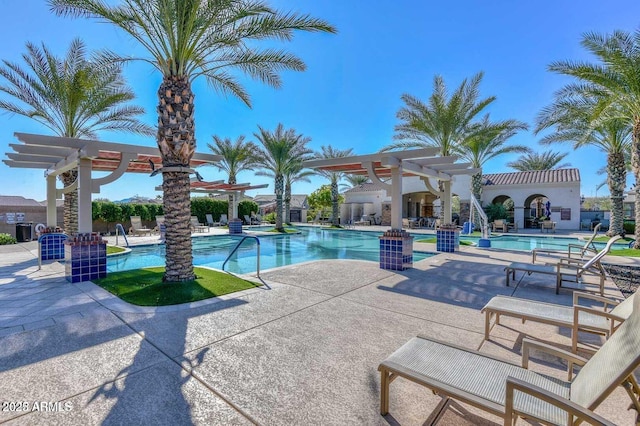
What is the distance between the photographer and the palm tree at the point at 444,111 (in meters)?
16.5

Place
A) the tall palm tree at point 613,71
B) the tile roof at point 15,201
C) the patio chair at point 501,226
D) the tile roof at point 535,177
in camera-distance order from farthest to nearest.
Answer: the tile roof at point 535,177, the patio chair at point 501,226, the tile roof at point 15,201, the tall palm tree at point 613,71

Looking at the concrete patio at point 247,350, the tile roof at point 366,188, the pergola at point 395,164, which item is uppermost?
the tile roof at point 366,188

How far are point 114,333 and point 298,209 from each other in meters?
40.1

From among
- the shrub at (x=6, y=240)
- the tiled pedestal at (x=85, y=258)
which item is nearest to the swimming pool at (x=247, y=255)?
the tiled pedestal at (x=85, y=258)

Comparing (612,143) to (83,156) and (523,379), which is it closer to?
(523,379)

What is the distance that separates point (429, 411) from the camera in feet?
9.10

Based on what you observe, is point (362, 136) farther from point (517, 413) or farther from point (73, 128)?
point (517, 413)

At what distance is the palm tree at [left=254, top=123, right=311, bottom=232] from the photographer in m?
25.0

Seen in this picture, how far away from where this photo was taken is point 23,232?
17641 millimetres

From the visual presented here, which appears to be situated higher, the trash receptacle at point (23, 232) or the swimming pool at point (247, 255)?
the trash receptacle at point (23, 232)

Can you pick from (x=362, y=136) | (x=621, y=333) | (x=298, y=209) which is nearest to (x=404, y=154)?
(x=621, y=333)

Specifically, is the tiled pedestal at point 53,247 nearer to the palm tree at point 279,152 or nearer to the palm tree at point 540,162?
the palm tree at point 279,152

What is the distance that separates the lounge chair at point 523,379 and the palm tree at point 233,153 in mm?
25354

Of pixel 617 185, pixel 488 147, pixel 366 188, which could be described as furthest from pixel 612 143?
pixel 366 188
